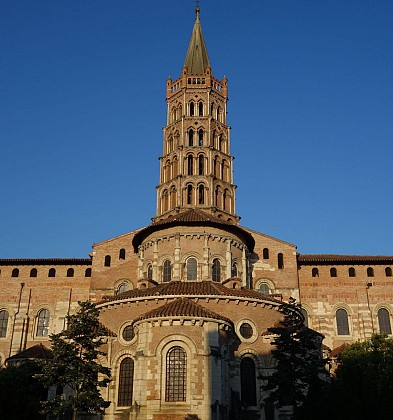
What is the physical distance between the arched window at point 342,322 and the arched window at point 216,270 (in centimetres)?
1453

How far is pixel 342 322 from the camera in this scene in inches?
1930

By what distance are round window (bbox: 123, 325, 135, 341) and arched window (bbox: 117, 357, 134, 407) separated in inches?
51.3

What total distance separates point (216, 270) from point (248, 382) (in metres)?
9.42

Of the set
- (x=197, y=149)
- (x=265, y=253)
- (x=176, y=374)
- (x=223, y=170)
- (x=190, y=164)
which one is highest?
(x=197, y=149)

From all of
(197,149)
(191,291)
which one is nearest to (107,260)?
(197,149)

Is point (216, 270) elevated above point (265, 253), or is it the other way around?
point (265, 253)

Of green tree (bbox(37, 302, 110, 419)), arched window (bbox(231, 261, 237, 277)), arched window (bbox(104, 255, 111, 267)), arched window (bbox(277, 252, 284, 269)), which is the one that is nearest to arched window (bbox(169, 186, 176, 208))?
arched window (bbox(104, 255, 111, 267))

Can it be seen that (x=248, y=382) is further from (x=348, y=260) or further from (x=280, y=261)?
(x=348, y=260)

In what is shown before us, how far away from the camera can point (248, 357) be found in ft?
113

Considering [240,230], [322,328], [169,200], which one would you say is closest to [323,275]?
[322,328]

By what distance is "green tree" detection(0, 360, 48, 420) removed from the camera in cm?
2967

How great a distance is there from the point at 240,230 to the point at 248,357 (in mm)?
11825

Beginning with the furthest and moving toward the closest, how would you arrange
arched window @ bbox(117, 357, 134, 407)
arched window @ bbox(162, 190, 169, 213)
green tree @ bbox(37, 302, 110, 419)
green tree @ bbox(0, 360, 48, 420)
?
1. arched window @ bbox(162, 190, 169, 213)
2. arched window @ bbox(117, 357, 134, 407)
3. green tree @ bbox(0, 360, 48, 420)
4. green tree @ bbox(37, 302, 110, 419)

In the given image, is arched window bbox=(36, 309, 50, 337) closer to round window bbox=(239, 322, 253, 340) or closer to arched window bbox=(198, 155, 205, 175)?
→ arched window bbox=(198, 155, 205, 175)
